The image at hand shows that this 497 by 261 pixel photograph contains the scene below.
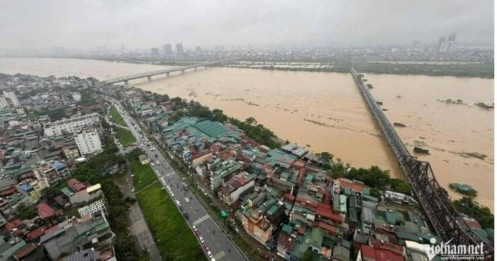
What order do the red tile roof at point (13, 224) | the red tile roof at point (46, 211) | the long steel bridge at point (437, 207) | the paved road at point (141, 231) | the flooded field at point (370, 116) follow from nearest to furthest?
the long steel bridge at point (437, 207) → the paved road at point (141, 231) → the red tile roof at point (13, 224) → the red tile roof at point (46, 211) → the flooded field at point (370, 116)

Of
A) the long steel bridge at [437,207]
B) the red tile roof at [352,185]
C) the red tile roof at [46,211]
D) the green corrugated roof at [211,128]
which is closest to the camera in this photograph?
the long steel bridge at [437,207]

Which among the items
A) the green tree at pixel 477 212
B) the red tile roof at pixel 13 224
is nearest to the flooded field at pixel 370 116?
the green tree at pixel 477 212

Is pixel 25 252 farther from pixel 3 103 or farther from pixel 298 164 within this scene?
pixel 3 103

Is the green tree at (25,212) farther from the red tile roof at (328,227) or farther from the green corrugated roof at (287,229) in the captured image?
the red tile roof at (328,227)

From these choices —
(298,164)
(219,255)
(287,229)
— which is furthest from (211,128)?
(287,229)

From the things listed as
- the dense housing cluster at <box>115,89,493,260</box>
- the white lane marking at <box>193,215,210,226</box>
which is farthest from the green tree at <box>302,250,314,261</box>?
the white lane marking at <box>193,215,210,226</box>

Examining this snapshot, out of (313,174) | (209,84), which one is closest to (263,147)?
(313,174)

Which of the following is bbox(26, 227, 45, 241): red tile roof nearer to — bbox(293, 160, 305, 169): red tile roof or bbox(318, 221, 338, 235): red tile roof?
bbox(318, 221, 338, 235): red tile roof

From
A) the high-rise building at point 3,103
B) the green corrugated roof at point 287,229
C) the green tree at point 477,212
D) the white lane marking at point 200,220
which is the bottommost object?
the green tree at point 477,212
